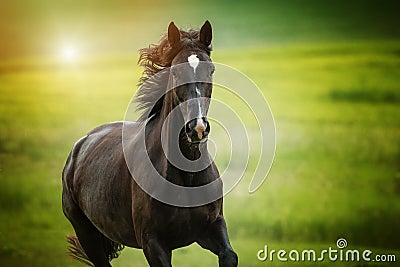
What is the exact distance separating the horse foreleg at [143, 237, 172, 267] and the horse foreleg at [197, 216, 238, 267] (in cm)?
23

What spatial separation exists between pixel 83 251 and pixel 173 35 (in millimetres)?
1862

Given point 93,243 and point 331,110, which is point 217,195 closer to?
point 93,243

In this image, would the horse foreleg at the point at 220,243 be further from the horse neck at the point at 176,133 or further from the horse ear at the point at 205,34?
the horse ear at the point at 205,34

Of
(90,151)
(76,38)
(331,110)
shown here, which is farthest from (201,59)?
(76,38)

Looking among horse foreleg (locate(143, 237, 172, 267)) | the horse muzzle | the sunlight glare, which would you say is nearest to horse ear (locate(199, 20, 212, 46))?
the horse muzzle

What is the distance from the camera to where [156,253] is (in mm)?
3732

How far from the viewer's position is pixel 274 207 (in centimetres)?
533

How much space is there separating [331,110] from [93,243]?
1938mm

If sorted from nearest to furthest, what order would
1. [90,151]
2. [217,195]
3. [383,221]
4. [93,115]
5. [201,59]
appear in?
[201,59]
[217,195]
[90,151]
[383,221]
[93,115]

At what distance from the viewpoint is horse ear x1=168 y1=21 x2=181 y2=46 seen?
3.71 metres

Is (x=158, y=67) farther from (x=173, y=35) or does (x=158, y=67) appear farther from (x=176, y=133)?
(x=176, y=133)

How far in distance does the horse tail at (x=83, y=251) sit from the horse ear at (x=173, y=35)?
160 centimetres

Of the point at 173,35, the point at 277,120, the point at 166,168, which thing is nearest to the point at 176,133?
the point at 166,168

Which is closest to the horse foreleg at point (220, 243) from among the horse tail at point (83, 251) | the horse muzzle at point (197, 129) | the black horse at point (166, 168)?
the black horse at point (166, 168)
